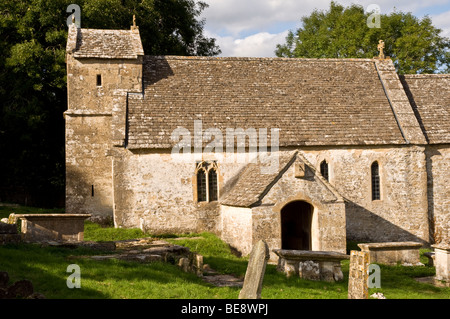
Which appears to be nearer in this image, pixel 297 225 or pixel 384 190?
pixel 297 225

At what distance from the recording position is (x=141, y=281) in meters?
12.8

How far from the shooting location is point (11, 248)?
14.8 metres

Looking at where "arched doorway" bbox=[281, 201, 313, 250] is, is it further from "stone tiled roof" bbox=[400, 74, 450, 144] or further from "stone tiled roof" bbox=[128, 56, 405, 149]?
"stone tiled roof" bbox=[400, 74, 450, 144]

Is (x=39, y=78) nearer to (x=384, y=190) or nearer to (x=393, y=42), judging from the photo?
(x=384, y=190)

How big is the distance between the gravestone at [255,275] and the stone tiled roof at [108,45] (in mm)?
17759

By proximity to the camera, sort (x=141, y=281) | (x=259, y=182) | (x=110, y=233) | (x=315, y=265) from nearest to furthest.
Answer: (x=141, y=281) < (x=315, y=265) < (x=259, y=182) < (x=110, y=233)

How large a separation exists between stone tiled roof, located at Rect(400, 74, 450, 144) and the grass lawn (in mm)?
11398

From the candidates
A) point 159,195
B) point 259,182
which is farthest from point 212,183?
point 259,182

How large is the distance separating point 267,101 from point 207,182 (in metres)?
5.70

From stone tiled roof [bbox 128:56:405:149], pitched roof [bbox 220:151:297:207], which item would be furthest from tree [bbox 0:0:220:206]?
pitched roof [bbox 220:151:297:207]

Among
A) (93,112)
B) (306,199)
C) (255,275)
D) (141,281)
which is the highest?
(93,112)

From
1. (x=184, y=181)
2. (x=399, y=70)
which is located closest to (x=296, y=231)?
(x=184, y=181)

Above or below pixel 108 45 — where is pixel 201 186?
below

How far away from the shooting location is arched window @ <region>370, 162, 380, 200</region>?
2634 cm
